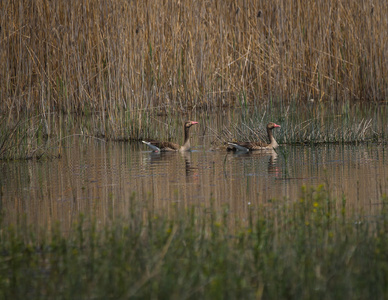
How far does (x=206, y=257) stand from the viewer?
499cm

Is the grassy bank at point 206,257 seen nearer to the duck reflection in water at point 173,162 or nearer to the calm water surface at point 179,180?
the calm water surface at point 179,180

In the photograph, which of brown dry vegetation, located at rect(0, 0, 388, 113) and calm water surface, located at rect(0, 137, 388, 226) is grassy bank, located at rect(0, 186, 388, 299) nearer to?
calm water surface, located at rect(0, 137, 388, 226)

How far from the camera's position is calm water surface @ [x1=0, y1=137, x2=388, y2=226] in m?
6.92

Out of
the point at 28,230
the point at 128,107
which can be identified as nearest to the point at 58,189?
the point at 28,230

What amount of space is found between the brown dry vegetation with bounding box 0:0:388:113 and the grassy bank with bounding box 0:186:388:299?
9.52 meters

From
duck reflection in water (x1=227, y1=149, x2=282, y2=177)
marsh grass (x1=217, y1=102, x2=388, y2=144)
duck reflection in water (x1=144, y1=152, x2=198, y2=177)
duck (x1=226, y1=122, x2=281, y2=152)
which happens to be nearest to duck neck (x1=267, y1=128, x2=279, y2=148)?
duck (x1=226, y1=122, x2=281, y2=152)

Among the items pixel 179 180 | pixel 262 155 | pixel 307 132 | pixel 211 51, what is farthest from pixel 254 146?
pixel 211 51

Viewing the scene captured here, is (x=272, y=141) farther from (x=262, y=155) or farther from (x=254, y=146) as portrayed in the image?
(x=262, y=155)

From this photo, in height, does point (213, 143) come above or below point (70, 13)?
below

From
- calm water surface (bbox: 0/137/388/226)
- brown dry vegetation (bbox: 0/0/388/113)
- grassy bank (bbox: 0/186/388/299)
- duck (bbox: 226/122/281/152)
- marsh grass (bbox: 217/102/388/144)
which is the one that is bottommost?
grassy bank (bbox: 0/186/388/299)

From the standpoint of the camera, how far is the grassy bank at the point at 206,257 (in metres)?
4.36

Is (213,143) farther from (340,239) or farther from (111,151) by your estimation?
(340,239)

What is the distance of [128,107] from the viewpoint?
13.7m

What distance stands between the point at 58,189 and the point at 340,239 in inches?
149
